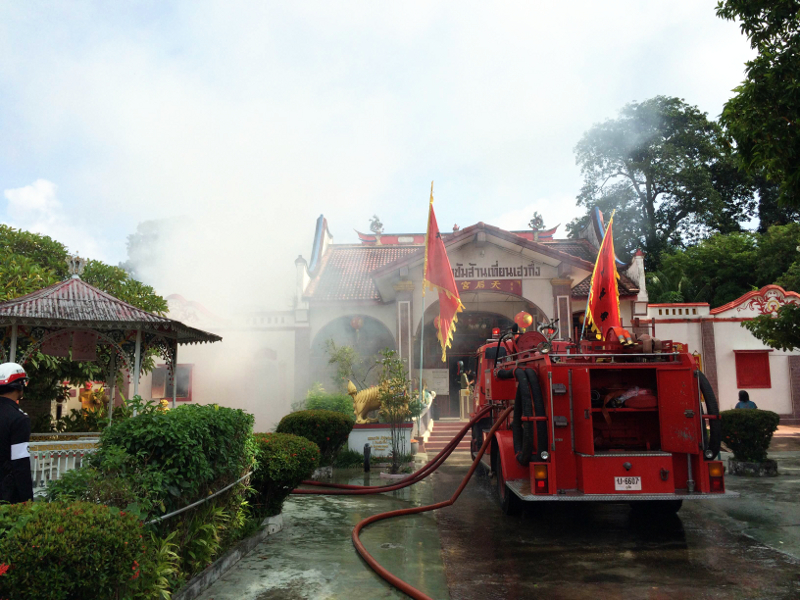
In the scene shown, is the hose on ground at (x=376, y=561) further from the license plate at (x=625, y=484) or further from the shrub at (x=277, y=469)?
the license plate at (x=625, y=484)

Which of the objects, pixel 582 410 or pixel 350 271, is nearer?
pixel 582 410

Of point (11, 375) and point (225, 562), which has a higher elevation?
point (11, 375)

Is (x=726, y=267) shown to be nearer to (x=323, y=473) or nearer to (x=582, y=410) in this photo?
(x=323, y=473)

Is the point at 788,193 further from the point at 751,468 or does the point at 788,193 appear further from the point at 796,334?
the point at 751,468

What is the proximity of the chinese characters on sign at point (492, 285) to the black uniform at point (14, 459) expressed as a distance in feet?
48.8

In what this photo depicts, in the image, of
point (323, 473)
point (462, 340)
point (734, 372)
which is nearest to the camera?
point (323, 473)

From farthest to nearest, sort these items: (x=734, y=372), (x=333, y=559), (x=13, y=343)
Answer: (x=734, y=372), (x=13, y=343), (x=333, y=559)

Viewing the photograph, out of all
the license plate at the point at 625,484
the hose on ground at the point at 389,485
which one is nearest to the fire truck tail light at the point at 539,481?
the license plate at the point at 625,484

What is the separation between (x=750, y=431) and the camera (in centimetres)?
1101

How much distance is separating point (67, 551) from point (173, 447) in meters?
1.64

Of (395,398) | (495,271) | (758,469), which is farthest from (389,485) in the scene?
(495,271)

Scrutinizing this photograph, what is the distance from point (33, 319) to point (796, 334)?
11.9 m

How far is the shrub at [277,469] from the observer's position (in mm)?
6777

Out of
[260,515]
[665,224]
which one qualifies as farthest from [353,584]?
[665,224]
